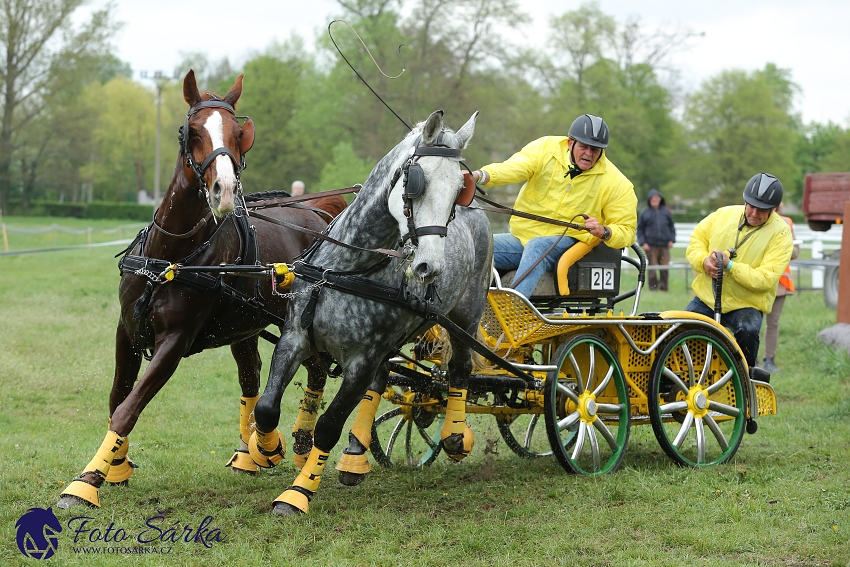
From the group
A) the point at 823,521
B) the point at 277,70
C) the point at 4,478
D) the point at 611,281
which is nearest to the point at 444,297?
the point at 611,281

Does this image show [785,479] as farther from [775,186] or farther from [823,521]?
[775,186]

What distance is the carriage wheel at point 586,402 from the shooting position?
589cm

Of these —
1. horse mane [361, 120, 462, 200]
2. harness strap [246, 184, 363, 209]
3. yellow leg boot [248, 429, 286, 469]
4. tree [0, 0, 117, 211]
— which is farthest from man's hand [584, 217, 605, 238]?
tree [0, 0, 117, 211]

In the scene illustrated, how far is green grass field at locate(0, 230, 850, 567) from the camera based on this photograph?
14.4 feet

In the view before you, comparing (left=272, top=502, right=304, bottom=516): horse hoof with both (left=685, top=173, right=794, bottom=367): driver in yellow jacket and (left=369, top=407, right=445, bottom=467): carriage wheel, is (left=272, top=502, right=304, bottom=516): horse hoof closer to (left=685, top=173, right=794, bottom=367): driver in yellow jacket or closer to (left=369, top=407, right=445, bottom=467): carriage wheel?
(left=369, top=407, right=445, bottom=467): carriage wheel

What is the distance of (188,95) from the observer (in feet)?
16.4

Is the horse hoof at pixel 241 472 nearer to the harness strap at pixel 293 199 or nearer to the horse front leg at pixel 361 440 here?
the horse front leg at pixel 361 440

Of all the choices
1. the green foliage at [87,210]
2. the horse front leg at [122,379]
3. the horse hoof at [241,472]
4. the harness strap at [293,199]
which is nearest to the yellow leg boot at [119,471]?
the horse front leg at [122,379]

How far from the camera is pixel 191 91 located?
4980 millimetres

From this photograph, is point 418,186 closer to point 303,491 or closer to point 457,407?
point 303,491

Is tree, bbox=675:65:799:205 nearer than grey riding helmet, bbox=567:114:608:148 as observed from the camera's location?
No

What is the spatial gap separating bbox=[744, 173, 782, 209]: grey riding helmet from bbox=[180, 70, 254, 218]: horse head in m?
3.61

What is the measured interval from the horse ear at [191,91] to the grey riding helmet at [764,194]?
Answer: 3849mm

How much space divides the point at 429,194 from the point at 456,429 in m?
1.98
